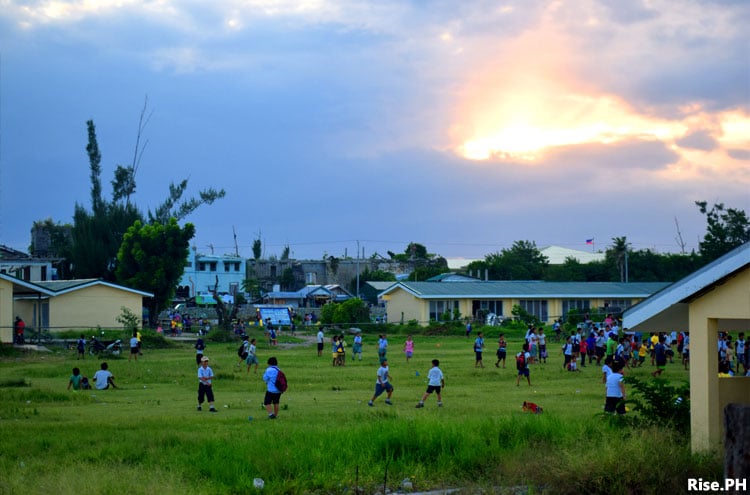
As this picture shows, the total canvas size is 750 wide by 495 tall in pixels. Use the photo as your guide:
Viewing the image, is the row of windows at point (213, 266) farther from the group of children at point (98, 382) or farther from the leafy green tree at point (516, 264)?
the group of children at point (98, 382)

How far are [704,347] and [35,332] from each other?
43.6 metres

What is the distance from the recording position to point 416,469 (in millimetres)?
13625

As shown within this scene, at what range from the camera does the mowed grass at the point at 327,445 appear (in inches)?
469

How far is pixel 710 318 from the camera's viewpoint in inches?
517

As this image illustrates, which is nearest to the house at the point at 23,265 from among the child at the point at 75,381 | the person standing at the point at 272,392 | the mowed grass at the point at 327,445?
the child at the point at 75,381

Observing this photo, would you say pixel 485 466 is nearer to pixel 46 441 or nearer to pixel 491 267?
pixel 46 441

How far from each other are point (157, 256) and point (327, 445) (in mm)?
55213

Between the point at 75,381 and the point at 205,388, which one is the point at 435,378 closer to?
the point at 205,388

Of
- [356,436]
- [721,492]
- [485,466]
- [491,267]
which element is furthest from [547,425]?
[491,267]

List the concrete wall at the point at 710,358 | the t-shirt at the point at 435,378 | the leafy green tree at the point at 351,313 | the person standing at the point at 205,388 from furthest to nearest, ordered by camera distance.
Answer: the leafy green tree at the point at 351,313 → the t-shirt at the point at 435,378 → the person standing at the point at 205,388 → the concrete wall at the point at 710,358

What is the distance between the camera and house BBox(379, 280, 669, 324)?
70562 millimetres

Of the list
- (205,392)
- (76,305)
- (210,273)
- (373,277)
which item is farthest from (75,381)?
(373,277)

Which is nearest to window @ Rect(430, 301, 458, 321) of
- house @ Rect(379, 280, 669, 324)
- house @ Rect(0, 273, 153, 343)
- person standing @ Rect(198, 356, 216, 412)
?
house @ Rect(379, 280, 669, 324)

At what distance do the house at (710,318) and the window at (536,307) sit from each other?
6040 centimetres
